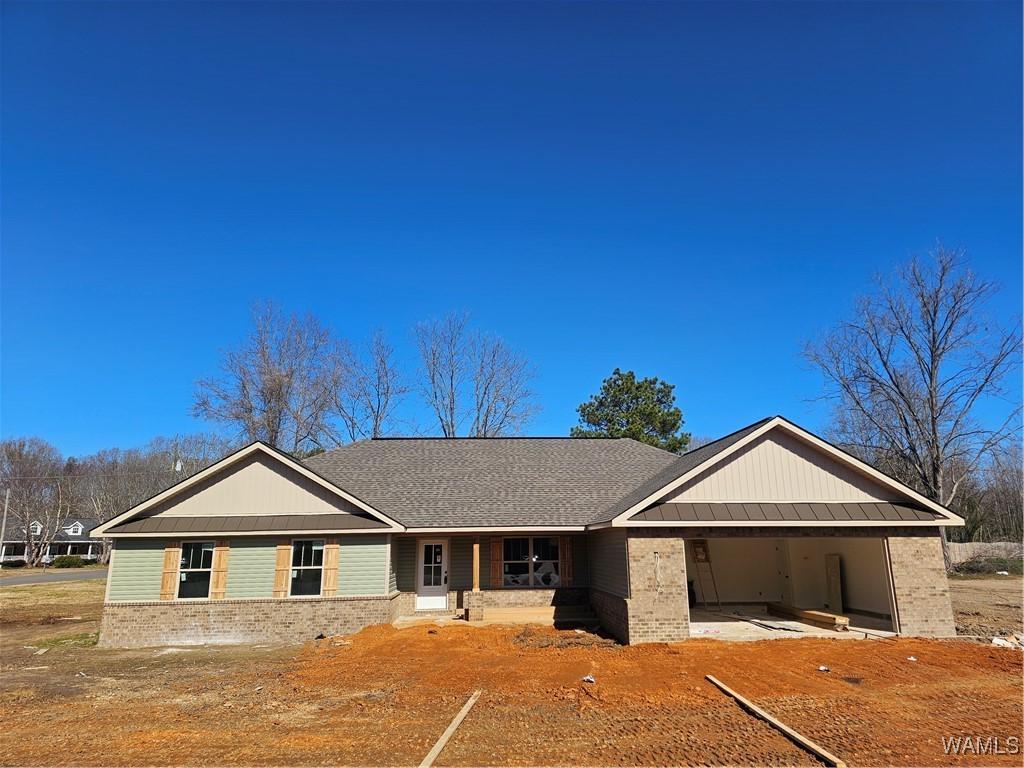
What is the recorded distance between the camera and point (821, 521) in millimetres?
14586

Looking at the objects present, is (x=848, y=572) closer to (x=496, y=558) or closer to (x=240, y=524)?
(x=496, y=558)

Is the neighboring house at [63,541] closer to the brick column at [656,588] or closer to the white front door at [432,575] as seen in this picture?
the white front door at [432,575]

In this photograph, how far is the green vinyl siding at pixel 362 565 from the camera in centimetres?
1608

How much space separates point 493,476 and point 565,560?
4023mm

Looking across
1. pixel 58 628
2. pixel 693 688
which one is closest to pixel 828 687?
pixel 693 688

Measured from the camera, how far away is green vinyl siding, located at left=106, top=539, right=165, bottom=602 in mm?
15766

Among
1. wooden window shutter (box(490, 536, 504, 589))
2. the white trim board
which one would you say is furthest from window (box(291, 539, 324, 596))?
wooden window shutter (box(490, 536, 504, 589))

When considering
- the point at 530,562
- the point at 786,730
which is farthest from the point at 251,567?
the point at 786,730

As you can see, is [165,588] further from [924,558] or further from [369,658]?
[924,558]

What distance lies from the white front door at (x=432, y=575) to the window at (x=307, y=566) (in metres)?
3.32

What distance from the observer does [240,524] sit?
1602 cm

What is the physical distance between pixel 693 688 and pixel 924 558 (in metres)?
8.62

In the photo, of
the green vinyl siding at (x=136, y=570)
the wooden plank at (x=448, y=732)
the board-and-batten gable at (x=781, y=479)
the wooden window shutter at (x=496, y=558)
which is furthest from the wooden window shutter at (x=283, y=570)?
the board-and-batten gable at (x=781, y=479)

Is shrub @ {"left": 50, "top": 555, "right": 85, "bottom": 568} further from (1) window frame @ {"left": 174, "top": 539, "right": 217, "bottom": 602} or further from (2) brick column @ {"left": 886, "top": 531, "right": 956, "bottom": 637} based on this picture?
(2) brick column @ {"left": 886, "top": 531, "right": 956, "bottom": 637}
